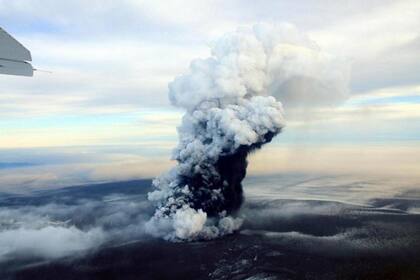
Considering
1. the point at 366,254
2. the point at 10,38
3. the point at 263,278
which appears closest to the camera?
the point at 10,38

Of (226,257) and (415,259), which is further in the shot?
(226,257)

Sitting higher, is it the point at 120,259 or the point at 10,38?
the point at 10,38

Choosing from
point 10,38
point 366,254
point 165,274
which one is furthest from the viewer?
point 366,254

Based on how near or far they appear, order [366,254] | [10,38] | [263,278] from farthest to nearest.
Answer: [366,254]
[263,278]
[10,38]

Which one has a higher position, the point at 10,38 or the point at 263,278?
the point at 10,38

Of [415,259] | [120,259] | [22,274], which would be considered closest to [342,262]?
[415,259]

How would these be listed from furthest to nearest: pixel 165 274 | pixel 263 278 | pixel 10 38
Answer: pixel 165 274, pixel 263 278, pixel 10 38

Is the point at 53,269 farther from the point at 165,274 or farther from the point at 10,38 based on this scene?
the point at 10,38

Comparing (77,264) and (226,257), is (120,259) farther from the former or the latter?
(226,257)

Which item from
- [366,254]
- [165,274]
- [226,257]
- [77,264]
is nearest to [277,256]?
[226,257]
